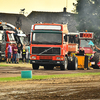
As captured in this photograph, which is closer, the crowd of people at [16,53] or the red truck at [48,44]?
the red truck at [48,44]

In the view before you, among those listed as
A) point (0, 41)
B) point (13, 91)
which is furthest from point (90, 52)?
point (13, 91)

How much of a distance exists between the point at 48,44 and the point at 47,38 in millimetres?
403

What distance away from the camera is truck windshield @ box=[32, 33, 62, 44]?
2505 centimetres

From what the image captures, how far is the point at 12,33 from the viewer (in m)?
35.9

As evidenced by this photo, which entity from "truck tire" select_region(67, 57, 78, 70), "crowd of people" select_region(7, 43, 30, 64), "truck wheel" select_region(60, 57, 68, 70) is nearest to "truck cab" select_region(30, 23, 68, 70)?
"truck wheel" select_region(60, 57, 68, 70)

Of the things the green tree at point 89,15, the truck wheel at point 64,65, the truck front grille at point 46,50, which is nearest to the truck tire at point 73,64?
the truck wheel at point 64,65

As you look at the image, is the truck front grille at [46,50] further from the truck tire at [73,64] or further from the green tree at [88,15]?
the green tree at [88,15]

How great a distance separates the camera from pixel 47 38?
25.1 metres

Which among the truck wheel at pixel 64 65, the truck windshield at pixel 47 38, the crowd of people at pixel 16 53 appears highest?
the truck windshield at pixel 47 38

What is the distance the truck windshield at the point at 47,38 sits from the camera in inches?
986

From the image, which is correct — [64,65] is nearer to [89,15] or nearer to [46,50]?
[46,50]

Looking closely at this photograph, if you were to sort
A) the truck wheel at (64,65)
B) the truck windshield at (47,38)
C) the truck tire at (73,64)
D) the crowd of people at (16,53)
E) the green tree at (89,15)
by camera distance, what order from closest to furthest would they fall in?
1. the truck windshield at (47,38)
2. the truck wheel at (64,65)
3. the truck tire at (73,64)
4. the crowd of people at (16,53)
5. the green tree at (89,15)

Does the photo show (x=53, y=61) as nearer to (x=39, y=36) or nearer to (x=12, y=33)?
(x=39, y=36)

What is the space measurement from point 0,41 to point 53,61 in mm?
10318
